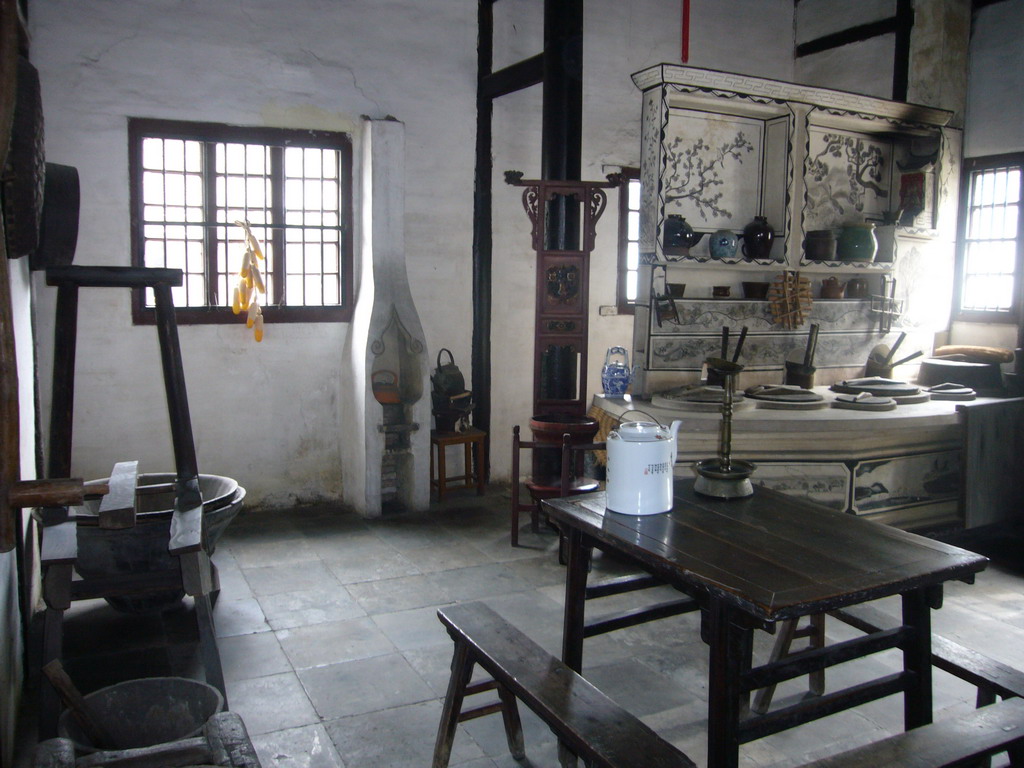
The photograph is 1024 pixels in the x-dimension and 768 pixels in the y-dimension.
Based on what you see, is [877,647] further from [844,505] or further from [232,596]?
[232,596]

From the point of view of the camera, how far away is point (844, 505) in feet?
16.6

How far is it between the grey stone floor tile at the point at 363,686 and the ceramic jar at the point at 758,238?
3.67m

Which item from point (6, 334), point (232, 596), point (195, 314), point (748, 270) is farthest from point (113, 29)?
point (6, 334)

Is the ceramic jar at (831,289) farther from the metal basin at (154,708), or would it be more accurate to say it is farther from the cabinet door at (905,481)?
the metal basin at (154,708)

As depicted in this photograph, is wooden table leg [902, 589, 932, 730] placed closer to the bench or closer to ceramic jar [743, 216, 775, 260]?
the bench

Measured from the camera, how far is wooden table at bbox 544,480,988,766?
7.13 ft

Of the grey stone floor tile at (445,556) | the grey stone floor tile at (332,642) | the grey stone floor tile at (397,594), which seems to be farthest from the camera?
the grey stone floor tile at (445,556)

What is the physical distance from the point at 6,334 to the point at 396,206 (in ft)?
15.2

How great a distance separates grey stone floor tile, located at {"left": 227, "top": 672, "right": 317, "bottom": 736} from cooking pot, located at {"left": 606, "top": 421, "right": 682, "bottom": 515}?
1.49 meters

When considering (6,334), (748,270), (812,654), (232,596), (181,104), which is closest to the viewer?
(6,334)

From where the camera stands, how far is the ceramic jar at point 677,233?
5.50m

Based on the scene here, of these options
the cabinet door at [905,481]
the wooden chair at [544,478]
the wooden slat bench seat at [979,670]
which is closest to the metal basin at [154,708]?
the wooden slat bench seat at [979,670]

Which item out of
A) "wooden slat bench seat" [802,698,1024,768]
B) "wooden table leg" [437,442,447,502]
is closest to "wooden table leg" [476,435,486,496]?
"wooden table leg" [437,442,447,502]

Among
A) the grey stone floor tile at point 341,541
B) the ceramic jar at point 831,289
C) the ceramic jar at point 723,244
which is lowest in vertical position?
the grey stone floor tile at point 341,541
